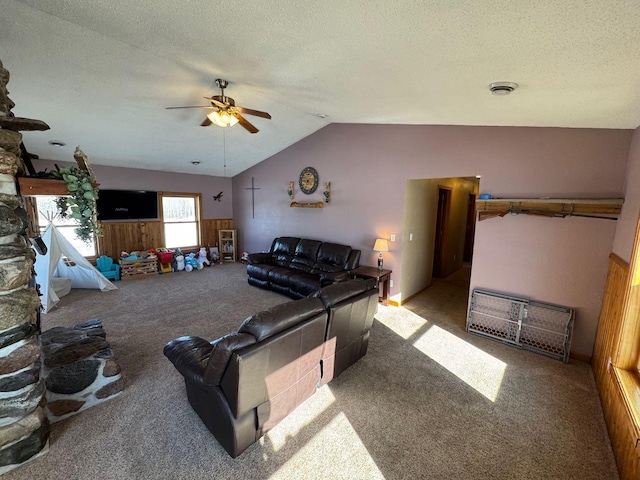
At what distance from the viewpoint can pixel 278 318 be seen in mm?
1887

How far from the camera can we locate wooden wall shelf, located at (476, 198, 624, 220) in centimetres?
278

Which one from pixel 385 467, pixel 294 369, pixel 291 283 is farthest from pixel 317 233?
pixel 385 467

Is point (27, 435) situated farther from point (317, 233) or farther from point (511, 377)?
point (317, 233)

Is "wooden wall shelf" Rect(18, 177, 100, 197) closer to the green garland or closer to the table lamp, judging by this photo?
the green garland

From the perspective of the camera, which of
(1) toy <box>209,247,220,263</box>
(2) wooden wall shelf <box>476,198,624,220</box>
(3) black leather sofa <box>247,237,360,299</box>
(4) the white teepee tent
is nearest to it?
(2) wooden wall shelf <box>476,198,624,220</box>

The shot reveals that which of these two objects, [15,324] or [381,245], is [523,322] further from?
[15,324]

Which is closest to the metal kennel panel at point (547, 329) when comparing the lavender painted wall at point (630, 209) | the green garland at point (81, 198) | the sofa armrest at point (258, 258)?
the lavender painted wall at point (630, 209)

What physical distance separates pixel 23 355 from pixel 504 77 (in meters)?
3.63

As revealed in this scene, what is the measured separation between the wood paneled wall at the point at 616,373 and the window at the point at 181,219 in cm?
789

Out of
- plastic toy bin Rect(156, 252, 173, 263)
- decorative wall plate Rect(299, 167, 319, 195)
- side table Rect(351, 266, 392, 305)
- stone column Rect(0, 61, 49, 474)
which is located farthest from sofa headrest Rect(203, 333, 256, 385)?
plastic toy bin Rect(156, 252, 173, 263)

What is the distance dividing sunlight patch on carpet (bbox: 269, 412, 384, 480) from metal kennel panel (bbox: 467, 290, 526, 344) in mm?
2474

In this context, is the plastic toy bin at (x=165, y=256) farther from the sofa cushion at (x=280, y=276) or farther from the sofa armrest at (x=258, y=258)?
the sofa cushion at (x=280, y=276)

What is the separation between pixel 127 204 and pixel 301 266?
170 inches

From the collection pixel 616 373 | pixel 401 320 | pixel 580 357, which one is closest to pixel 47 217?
pixel 401 320
